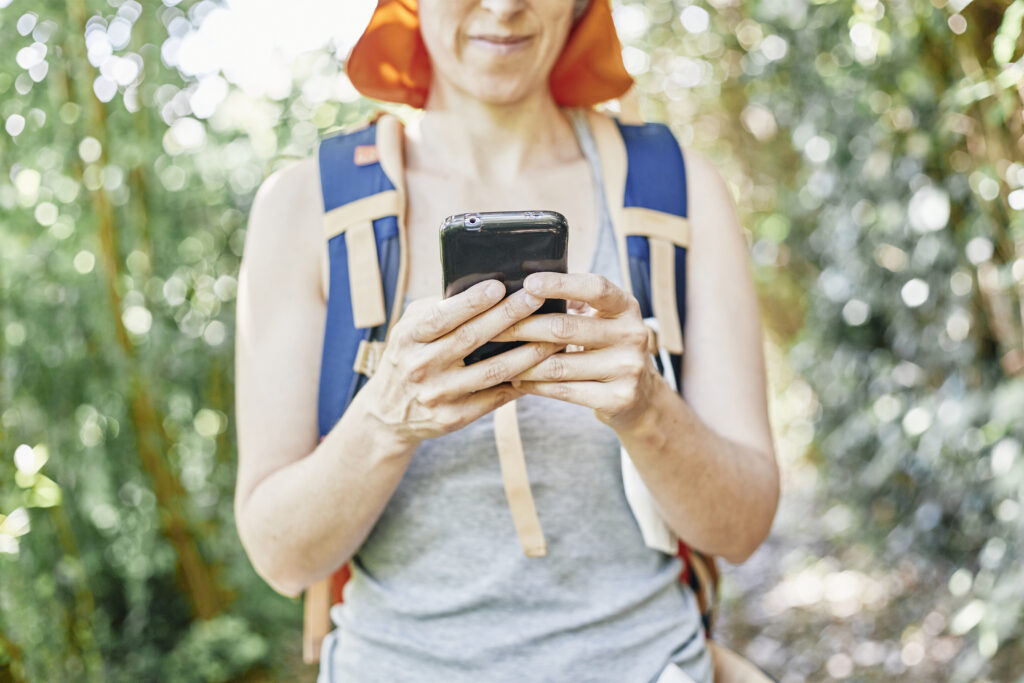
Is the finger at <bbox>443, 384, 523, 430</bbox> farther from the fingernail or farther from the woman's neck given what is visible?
the woman's neck

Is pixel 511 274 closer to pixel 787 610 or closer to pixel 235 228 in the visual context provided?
pixel 235 228

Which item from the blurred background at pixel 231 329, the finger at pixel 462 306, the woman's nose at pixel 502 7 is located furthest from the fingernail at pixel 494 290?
the blurred background at pixel 231 329

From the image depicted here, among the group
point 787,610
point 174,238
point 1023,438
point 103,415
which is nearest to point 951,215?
point 1023,438

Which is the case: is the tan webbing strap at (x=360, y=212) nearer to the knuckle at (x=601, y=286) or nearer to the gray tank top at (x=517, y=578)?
the gray tank top at (x=517, y=578)

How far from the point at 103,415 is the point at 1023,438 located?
104 inches

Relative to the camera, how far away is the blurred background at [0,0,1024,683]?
2.28 m

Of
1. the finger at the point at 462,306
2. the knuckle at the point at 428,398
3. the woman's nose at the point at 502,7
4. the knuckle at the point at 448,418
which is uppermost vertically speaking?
the woman's nose at the point at 502,7

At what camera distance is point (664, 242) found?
1.53 meters

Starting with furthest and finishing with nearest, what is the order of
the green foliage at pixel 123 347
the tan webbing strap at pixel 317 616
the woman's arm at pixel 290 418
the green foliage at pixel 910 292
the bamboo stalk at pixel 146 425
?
the bamboo stalk at pixel 146 425 < the green foliage at pixel 910 292 < the green foliage at pixel 123 347 < the tan webbing strap at pixel 317 616 < the woman's arm at pixel 290 418

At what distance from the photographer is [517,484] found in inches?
55.2

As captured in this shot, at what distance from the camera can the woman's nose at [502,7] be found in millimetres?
1454

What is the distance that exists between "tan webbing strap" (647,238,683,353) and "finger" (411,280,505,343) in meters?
0.48

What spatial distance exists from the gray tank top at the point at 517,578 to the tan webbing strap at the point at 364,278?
0.79 ft

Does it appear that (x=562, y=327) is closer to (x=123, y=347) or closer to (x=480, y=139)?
(x=480, y=139)
